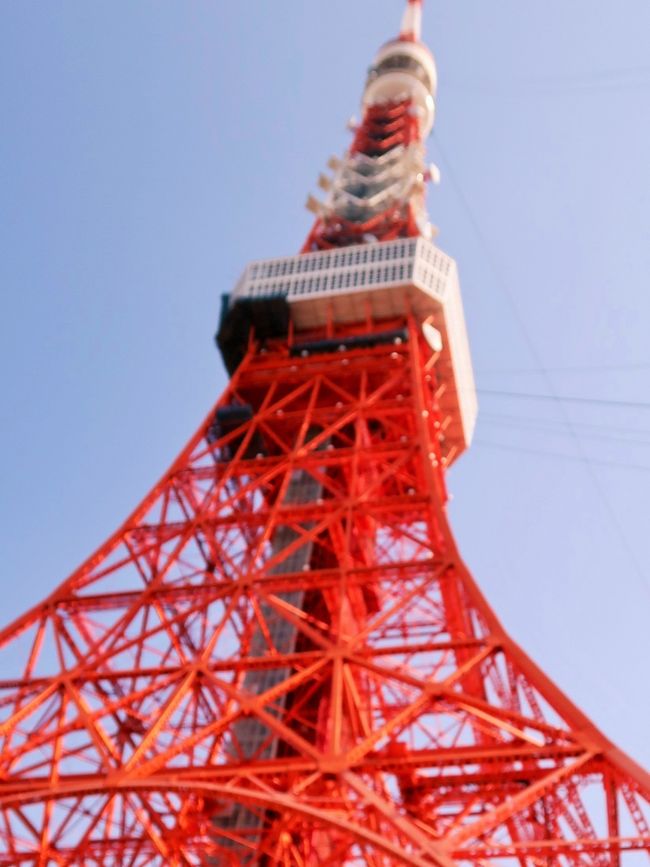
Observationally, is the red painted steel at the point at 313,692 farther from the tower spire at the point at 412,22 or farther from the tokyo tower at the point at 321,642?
the tower spire at the point at 412,22

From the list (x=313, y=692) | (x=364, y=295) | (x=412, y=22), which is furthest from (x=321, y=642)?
(x=412, y=22)

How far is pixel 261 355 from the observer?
2491 centimetres

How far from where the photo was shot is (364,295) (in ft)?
81.4

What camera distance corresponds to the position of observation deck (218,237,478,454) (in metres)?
24.8

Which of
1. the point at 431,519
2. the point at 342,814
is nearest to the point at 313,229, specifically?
the point at 431,519

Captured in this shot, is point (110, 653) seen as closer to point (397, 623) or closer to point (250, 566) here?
point (250, 566)

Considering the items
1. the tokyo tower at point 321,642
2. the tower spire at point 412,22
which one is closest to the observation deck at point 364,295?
the tokyo tower at point 321,642

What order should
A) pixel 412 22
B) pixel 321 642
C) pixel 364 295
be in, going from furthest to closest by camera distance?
pixel 412 22, pixel 364 295, pixel 321 642

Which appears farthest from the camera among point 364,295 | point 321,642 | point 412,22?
point 412,22

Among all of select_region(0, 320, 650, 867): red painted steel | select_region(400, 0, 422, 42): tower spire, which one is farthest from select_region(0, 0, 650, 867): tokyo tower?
select_region(400, 0, 422, 42): tower spire

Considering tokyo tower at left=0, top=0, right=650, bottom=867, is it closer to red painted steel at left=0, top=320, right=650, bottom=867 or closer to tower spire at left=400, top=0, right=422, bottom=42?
red painted steel at left=0, top=320, right=650, bottom=867

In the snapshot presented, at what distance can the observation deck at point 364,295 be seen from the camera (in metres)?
24.8

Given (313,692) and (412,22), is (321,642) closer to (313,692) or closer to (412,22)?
(313,692)

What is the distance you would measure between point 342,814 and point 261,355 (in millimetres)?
14176
